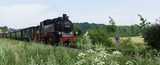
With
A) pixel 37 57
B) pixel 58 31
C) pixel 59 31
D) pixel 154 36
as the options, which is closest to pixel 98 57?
pixel 37 57

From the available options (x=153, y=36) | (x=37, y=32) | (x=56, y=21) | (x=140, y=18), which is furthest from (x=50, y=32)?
(x=140, y=18)

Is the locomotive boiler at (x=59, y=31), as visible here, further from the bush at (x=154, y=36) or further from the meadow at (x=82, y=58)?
the meadow at (x=82, y=58)

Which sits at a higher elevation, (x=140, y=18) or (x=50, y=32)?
(x=140, y=18)

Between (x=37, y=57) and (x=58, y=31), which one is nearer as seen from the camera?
(x=37, y=57)

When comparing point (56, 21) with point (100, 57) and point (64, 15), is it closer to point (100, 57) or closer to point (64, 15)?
point (64, 15)

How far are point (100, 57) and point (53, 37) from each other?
13826 millimetres

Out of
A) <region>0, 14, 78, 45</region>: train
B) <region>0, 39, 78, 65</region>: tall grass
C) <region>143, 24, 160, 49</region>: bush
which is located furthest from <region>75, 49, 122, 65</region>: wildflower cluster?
<region>0, 14, 78, 45</region>: train

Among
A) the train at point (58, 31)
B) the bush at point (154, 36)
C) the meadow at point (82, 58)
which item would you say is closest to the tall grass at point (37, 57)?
the meadow at point (82, 58)

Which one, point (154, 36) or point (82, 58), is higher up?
point (154, 36)

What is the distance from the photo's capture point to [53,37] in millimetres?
16375

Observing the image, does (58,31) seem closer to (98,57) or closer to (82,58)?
(82,58)

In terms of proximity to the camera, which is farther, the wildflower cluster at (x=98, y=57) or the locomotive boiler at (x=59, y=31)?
the locomotive boiler at (x=59, y=31)

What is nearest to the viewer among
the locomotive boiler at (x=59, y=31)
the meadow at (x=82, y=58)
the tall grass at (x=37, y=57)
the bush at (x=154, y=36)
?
the meadow at (x=82, y=58)

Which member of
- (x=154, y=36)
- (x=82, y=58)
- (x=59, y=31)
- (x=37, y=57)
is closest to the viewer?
(x=37, y=57)
